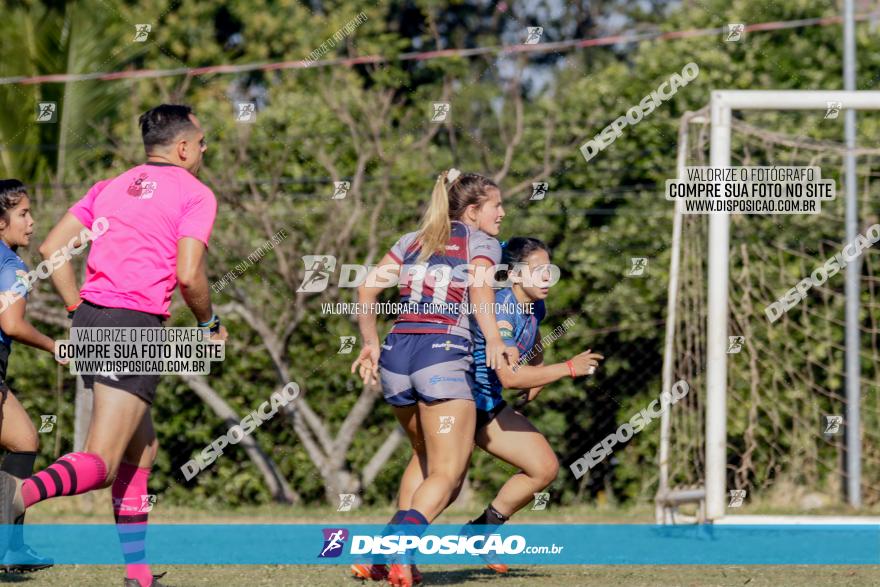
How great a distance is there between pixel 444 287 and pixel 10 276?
1.99 m

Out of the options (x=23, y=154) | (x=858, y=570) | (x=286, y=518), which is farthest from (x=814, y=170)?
(x=23, y=154)

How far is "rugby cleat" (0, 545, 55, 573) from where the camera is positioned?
5770mm

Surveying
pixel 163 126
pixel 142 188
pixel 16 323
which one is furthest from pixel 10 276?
pixel 163 126

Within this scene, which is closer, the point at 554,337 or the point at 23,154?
the point at 554,337

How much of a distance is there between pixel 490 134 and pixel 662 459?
435 cm

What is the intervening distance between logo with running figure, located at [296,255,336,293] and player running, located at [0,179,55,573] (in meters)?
4.03

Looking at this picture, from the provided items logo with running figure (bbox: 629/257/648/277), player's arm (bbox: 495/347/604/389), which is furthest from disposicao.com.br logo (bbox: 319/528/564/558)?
logo with running figure (bbox: 629/257/648/277)

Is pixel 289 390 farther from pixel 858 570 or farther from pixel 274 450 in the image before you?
pixel 858 570

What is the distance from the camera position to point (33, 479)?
5.00 meters

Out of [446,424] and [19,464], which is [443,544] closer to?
[446,424]

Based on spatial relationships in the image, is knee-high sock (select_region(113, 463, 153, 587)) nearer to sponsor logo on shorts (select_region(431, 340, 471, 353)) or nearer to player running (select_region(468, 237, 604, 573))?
sponsor logo on shorts (select_region(431, 340, 471, 353))

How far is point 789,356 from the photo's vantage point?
32.6 ft

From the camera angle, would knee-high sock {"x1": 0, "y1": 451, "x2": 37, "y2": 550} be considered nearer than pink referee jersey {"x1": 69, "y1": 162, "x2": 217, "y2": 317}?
No

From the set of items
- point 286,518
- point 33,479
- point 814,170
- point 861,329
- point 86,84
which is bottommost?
point 286,518
